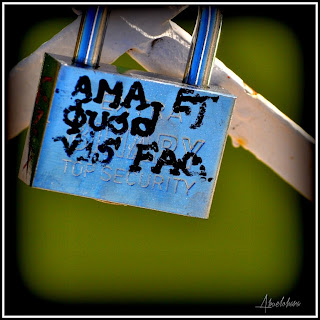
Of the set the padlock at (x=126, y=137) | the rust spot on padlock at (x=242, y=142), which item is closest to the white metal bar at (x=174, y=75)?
the rust spot on padlock at (x=242, y=142)

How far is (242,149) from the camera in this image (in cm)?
108

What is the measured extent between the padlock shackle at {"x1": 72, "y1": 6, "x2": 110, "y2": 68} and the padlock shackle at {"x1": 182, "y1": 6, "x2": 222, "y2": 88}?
0.44 feet

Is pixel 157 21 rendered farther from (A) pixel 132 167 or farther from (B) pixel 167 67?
(A) pixel 132 167

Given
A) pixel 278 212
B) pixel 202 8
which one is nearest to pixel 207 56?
pixel 202 8

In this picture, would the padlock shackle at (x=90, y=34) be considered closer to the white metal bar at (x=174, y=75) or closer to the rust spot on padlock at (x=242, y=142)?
the white metal bar at (x=174, y=75)

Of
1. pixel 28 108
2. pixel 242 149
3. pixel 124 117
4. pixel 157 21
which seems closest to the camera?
pixel 124 117

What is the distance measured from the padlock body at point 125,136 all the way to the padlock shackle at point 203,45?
2.4 inches

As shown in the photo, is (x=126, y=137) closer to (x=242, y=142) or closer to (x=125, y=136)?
(x=125, y=136)

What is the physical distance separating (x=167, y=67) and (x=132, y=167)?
24cm

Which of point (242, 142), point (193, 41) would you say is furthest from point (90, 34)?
point (242, 142)

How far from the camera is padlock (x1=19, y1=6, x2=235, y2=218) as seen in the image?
2.37 feet

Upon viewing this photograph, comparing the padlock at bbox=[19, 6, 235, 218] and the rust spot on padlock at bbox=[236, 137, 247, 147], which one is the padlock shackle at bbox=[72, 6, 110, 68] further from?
the rust spot on padlock at bbox=[236, 137, 247, 147]

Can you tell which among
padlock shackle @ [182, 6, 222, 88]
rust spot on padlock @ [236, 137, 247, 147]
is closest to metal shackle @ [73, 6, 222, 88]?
padlock shackle @ [182, 6, 222, 88]

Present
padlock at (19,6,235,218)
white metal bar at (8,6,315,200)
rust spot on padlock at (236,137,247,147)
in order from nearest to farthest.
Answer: padlock at (19,6,235,218) < white metal bar at (8,6,315,200) < rust spot on padlock at (236,137,247,147)
